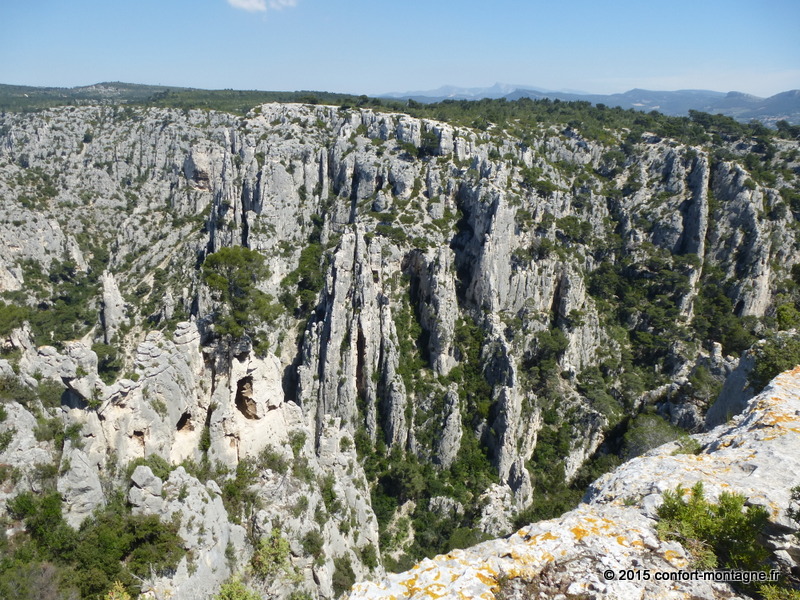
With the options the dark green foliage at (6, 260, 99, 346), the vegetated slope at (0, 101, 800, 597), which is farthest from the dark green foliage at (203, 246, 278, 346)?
the dark green foliage at (6, 260, 99, 346)

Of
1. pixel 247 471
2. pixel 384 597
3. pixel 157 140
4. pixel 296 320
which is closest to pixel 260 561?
pixel 247 471

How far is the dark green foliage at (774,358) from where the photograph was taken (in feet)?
52.5

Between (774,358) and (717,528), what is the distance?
14.3m

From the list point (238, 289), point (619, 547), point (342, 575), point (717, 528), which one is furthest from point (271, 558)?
point (717, 528)

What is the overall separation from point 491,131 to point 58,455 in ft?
242

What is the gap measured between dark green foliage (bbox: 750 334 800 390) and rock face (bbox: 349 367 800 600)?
8.18m

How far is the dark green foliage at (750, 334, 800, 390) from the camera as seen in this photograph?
1600cm

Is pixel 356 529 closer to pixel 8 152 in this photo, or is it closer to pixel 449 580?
pixel 449 580

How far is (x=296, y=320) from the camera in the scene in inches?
2238

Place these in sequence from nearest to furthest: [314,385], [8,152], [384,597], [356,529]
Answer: [384,597] < [356,529] < [314,385] < [8,152]

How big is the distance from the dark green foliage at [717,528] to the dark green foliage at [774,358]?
38.9ft

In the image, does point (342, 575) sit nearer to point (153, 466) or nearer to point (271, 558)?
point (271, 558)

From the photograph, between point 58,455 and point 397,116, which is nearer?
point 58,455

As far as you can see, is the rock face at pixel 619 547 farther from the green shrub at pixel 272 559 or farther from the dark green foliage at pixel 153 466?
the dark green foliage at pixel 153 466
